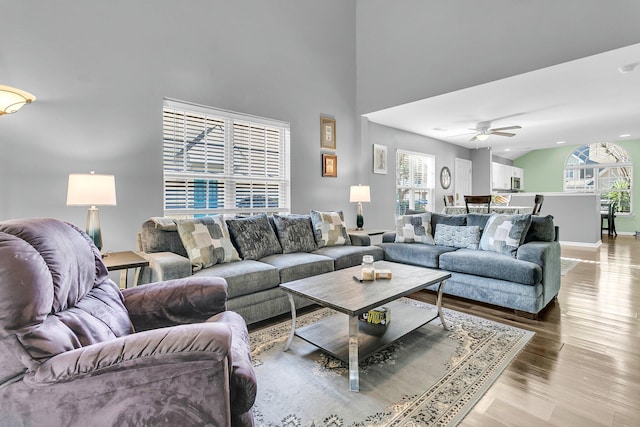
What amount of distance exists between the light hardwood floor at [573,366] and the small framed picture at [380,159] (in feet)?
9.02

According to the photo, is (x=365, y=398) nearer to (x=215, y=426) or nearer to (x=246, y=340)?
(x=246, y=340)

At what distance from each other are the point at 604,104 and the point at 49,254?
6.57 meters

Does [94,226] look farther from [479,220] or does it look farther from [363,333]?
[479,220]

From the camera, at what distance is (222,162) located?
3.78 metres

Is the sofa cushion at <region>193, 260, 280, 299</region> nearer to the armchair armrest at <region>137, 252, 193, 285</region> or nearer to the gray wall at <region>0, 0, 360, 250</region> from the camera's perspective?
the armchair armrest at <region>137, 252, 193, 285</region>

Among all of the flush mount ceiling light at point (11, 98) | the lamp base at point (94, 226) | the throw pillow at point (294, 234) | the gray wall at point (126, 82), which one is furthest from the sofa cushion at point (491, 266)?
the flush mount ceiling light at point (11, 98)

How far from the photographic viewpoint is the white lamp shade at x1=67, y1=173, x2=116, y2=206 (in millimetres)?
2344

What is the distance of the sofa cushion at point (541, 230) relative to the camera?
325 centimetres

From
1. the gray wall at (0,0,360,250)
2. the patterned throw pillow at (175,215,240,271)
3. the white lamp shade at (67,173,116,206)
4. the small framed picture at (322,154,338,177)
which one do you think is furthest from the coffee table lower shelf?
the small framed picture at (322,154,338,177)

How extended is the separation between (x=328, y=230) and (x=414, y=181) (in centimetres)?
365

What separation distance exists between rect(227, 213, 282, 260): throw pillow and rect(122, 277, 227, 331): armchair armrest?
140cm

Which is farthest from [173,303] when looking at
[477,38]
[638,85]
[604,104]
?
[604,104]

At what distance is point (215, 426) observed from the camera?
0.98m

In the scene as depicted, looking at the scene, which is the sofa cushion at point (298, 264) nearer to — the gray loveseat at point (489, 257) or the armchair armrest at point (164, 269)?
the armchair armrest at point (164, 269)
